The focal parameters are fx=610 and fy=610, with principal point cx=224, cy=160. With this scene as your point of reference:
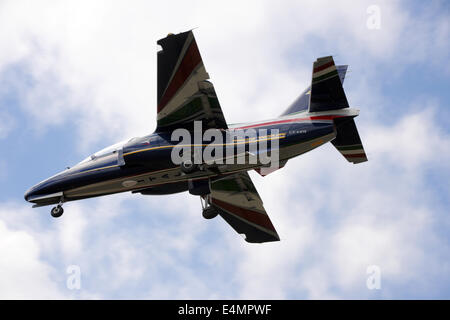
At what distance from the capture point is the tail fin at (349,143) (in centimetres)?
3166

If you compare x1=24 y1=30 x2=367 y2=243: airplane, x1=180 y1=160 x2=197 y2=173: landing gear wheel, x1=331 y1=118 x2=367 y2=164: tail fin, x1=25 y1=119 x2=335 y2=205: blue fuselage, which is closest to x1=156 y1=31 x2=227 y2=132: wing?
x1=24 y1=30 x2=367 y2=243: airplane

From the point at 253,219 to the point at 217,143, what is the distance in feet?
30.4

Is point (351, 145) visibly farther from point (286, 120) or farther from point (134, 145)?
point (134, 145)

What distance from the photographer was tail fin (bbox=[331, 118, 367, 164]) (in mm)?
31656

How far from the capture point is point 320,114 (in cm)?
3056

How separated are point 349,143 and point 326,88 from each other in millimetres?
4120

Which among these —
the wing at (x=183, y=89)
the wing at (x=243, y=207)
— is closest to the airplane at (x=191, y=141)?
the wing at (x=183, y=89)

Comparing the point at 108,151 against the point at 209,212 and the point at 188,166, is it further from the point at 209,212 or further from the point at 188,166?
the point at 209,212

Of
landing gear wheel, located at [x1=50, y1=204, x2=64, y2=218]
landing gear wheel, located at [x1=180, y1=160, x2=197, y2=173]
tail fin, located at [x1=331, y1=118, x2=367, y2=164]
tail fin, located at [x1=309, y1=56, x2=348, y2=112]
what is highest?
tail fin, located at [x1=309, y1=56, x2=348, y2=112]

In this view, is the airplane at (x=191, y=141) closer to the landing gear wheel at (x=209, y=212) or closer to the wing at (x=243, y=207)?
the landing gear wheel at (x=209, y=212)

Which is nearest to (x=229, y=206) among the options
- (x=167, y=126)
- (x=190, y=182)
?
(x=190, y=182)

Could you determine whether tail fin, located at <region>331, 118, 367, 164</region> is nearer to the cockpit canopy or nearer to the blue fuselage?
the blue fuselage

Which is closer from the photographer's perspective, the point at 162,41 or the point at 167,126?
the point at 162,41

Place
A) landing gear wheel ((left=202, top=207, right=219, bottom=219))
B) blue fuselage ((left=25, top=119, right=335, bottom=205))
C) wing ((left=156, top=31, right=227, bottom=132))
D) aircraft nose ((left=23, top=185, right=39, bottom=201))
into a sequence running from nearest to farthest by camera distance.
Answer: wing ((left=156, top=31, right=227, bottom=132)) < blue fuselage ((left=25, top=119, right=335, bottom=205)) < landing gear wheel ((left=202, top=207, right=219, bottom=219)) < aircraft nose ((left=23, top=185, right=39, bottom=201))
